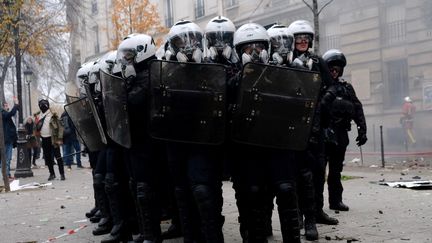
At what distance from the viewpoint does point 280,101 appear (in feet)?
13.7

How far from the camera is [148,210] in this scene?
15.6 feet

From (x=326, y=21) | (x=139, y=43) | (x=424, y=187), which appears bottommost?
(x=424, y=187)

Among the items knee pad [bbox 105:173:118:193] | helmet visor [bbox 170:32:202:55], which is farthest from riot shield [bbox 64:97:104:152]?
helmet visor [bbox 170:32:202:55]

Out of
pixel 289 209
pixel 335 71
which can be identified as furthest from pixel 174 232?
pixel 335 71

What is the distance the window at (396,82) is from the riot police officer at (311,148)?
55.2 feet

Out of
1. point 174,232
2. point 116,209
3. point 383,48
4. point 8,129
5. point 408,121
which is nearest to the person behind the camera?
point 116,209

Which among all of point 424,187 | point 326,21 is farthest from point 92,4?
point 424,187

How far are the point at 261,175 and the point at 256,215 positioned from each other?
12.2 inches

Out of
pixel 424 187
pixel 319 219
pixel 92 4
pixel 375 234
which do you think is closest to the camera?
pixel 375 234

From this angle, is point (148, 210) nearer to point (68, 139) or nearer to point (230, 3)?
point (68, 139)

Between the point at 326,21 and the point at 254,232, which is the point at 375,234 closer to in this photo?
the point at 254,232

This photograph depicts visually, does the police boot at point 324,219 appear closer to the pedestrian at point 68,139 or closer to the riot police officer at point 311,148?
the riot police officer at point 311,148

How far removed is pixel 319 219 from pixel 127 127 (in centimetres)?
228

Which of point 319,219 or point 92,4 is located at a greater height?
point 92,4
